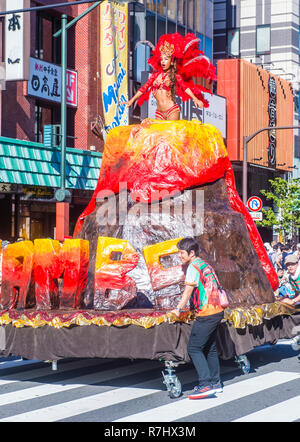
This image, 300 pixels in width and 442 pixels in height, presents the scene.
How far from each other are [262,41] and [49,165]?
3184cm

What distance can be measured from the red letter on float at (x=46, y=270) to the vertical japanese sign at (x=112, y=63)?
1880cm

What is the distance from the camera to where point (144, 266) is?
38.9 feet

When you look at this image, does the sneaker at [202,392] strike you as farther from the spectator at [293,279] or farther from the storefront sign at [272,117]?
the storefront sign at [272,117]

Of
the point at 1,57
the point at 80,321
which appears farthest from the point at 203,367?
the point at 1,57

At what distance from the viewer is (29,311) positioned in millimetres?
10586

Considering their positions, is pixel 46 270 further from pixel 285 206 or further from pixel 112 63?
pixel 285 206

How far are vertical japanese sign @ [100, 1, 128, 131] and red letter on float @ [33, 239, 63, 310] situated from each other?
18795 millimetres

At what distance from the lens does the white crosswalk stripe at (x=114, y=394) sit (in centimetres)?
841

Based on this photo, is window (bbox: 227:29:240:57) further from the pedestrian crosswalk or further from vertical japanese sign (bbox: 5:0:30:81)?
the pedestrian crosswalk

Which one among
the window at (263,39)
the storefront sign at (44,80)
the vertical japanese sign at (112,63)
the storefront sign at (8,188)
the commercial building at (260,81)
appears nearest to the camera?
the storefront sign at (8,188)

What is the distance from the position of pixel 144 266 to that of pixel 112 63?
19.2 meters

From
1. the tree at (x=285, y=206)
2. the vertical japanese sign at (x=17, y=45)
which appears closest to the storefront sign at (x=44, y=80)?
the vertical japanese sign at (x=17, y=45)

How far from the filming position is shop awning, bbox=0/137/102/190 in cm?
2397

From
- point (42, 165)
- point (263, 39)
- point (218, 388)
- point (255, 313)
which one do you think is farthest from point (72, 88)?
point (263, 39)
